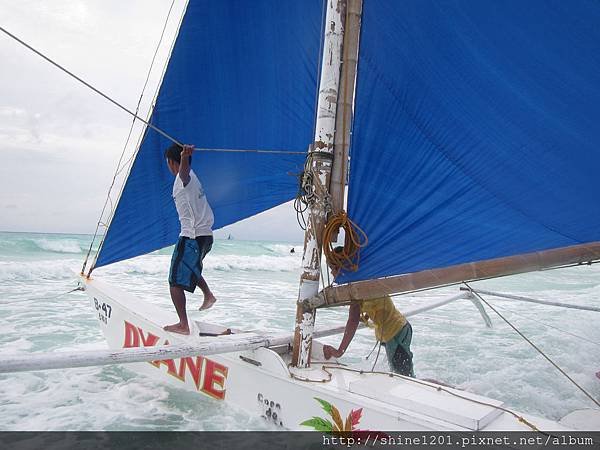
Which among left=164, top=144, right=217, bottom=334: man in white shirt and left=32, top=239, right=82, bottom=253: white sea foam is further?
left=32, top=239, right=82, bottom=253: white sea foam

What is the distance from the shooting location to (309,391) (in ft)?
10.1

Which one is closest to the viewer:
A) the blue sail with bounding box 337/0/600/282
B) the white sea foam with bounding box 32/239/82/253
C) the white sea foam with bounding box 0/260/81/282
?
the blue sail with bounding box 337/0/600/282

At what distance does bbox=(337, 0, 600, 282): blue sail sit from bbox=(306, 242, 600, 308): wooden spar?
2.3 inches

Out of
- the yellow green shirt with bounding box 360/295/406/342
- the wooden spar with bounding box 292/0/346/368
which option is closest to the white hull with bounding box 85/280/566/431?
the wooden spar with bounding box 292/0/346/368

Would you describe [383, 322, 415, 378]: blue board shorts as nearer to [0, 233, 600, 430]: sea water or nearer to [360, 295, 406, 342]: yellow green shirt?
[360, 295, 406, 342]: yellow green shirt

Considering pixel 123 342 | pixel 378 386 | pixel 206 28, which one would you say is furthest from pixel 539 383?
pixel 206 28

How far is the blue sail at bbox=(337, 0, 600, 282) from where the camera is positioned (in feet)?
8.55

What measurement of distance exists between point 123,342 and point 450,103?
4.29 m

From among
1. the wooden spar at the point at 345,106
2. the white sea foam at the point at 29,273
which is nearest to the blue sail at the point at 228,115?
the wooden spar at the point at 345,106

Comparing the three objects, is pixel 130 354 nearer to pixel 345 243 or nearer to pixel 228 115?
pixel 345 243

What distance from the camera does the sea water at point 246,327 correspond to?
159 inches

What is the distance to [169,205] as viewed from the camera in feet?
15.5

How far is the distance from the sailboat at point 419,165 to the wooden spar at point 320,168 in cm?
1

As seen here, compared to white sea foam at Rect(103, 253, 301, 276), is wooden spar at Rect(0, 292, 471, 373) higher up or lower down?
higher up
